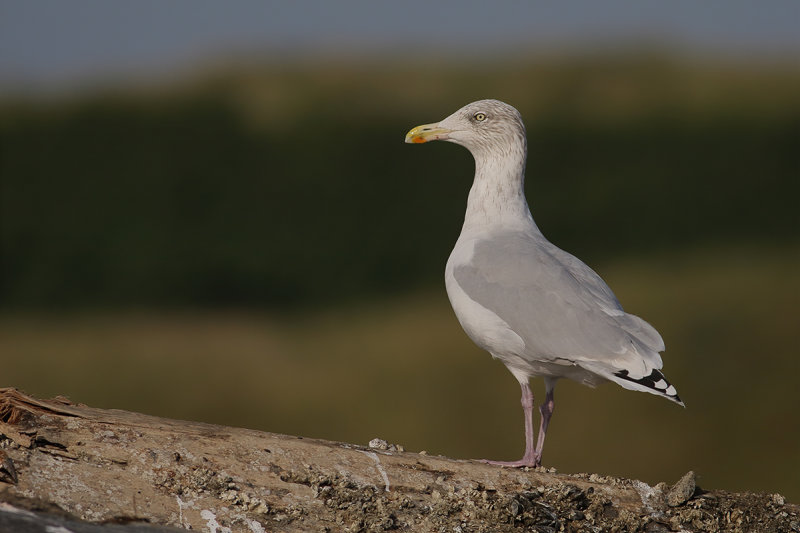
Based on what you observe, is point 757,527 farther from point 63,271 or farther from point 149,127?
point 149,127

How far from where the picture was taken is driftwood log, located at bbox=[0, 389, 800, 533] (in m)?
3.33

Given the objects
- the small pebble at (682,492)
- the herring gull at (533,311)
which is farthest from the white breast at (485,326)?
the small pebble at (682,492)

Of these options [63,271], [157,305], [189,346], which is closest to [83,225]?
[63,271]

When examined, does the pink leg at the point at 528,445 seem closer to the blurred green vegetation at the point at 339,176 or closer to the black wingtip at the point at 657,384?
the black wingtip at the point at 657,384

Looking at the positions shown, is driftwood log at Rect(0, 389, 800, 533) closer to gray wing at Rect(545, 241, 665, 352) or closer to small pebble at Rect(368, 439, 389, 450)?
small pebble at Rect(368, 439, 389, 450)

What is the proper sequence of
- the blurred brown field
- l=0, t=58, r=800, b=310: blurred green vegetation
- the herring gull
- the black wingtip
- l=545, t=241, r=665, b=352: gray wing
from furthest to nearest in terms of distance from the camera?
1. l=0, t=58, r=800, b=310: blurred green vegetation
2. the blurred brown field
3. l=545, t=241, r=665, b=352: gray wing
4. the herring gull
5. the black wingtip

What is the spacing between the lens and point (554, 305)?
168 inches

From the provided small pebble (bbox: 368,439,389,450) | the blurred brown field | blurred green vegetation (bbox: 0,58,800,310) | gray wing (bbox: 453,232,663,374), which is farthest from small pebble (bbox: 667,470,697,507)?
blurred green vegetation (bbox: 0,58,800,310)

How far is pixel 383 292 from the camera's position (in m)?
12.1

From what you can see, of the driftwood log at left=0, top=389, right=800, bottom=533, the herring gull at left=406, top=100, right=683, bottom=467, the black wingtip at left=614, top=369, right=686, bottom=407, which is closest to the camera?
the driftwood log at left=0, top=389, right=800, bottom=533

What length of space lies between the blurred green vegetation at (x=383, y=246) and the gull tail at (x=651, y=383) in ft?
18.3

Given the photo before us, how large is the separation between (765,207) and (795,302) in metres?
1.63

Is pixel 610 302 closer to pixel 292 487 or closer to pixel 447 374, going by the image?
pixel 292 487

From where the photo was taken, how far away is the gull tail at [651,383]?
12.6ft
